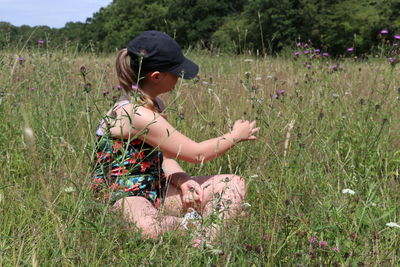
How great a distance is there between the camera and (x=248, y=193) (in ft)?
7.38

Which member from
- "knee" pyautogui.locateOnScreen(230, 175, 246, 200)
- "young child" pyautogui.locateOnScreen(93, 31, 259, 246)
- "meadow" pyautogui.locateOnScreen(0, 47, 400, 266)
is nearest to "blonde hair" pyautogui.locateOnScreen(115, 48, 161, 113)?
"young child" pyautogui.locateOnScreen(93, 31, 259, 246)

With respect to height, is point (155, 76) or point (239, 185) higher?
point (155, 76)

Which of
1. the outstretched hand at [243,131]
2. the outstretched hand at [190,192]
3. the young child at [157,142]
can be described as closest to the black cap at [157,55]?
the young child at [157,142]

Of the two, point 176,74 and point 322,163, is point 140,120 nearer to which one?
point 176,74

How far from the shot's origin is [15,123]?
9.00 feet

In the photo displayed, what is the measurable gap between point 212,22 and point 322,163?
26011 mm

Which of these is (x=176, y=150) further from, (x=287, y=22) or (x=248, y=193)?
(x=287, y=22)

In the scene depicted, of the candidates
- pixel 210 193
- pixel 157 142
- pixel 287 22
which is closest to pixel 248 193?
pixel 210 193

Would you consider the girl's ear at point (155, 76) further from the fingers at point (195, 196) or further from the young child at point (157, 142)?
the fingers at point (195, 196)

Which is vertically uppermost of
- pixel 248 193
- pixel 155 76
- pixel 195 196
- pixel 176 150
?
pixel 155 76

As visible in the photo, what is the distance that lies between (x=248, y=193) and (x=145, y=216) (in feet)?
1.99

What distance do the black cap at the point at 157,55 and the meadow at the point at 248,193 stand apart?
0.18 m

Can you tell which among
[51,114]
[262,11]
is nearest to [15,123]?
[51,114]

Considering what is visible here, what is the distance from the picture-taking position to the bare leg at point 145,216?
5.70 feet
